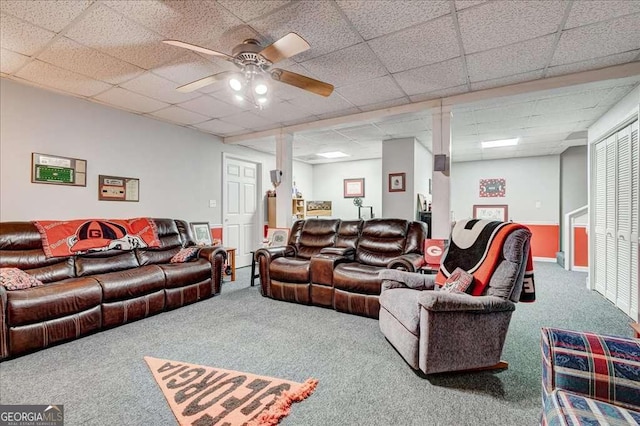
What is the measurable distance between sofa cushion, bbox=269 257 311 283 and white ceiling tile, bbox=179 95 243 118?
83.8 inches

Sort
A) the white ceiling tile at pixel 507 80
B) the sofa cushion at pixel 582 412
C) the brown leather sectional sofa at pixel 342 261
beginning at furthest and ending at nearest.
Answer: the brown leather sectional sofa at pixel 342 261, the white ceiling tile at pixel 507 80, the sofa cushion at pixel 582 412

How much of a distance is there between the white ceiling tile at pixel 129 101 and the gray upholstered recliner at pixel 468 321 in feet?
12.5

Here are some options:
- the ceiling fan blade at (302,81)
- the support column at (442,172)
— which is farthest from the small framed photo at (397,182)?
the ceiling fan blade at (302,81)

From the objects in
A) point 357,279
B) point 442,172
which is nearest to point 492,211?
point 442,172

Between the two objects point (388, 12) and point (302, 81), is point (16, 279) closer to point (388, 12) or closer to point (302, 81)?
point (302, 81)

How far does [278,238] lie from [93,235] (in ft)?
7.74

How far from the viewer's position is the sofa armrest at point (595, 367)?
1.12 metres

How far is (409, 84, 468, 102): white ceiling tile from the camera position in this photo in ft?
11.1

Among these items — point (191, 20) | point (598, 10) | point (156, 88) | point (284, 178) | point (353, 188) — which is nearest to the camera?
point (598, 10)

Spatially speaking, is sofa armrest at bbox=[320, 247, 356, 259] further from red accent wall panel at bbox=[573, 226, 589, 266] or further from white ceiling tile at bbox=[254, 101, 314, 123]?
red accent wall panel at bbox=[573, 226, 589, 266]

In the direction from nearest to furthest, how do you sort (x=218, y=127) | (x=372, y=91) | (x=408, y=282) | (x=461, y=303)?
(x=461, y=303)
(x=408, y=282)
(x=372, y=91)
(x=218, y=127)

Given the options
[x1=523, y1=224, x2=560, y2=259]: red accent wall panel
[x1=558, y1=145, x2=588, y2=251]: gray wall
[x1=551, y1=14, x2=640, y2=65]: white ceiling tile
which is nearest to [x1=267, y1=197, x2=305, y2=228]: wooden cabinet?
[x1=551, y1=14, x2=640, y2=65]: white ceiling tile

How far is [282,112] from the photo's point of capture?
4.21 meters

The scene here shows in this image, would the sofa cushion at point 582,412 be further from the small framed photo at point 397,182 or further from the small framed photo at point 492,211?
the small framed photo at point 492,211
